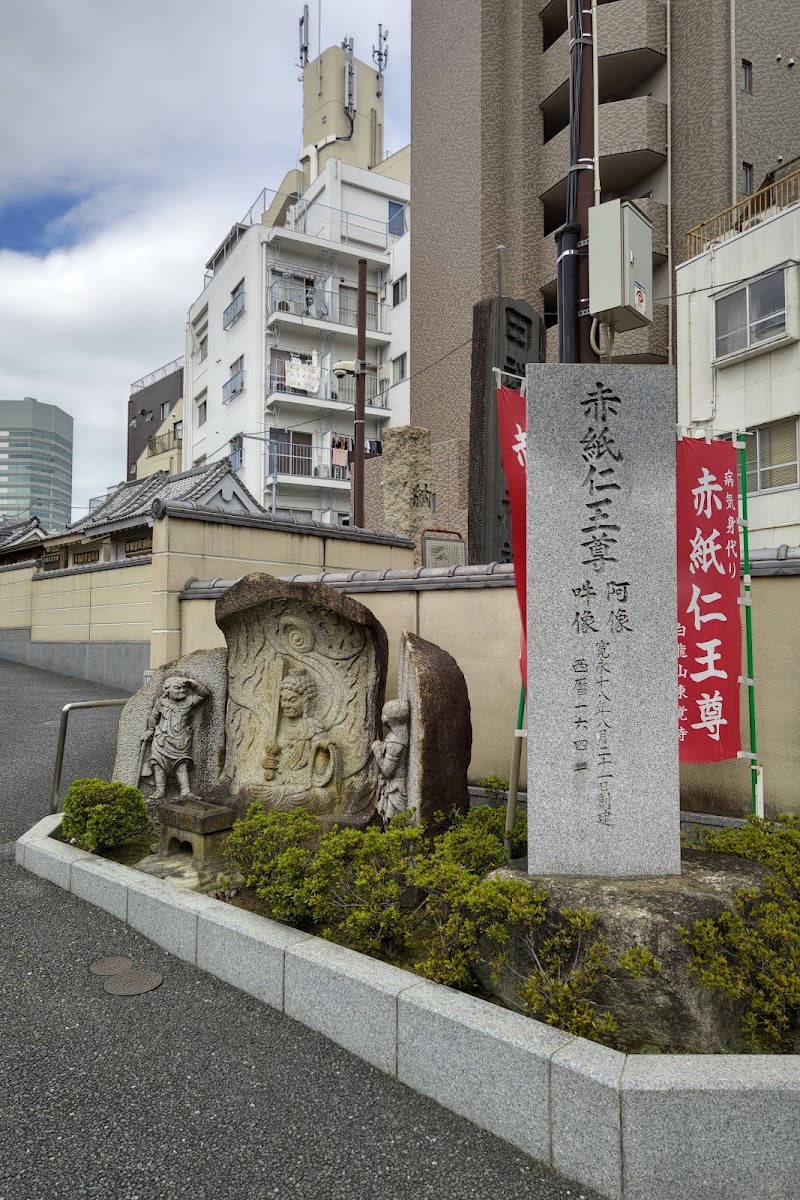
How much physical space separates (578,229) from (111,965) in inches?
231

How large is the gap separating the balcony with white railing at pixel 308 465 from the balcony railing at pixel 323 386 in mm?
2103

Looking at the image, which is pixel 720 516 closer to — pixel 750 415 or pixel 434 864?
pixel 434 864

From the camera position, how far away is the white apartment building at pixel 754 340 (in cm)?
1617

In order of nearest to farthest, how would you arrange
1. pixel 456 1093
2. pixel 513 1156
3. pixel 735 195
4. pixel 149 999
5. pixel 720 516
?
pixel 513 1156, pixel 456 1093, pixel 149 999, pixel 720 516, pixel 735 195

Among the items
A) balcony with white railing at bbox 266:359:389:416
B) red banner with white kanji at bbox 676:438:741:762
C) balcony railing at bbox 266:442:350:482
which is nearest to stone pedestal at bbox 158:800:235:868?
red banner with white kanji at bbox 676:438:741:762

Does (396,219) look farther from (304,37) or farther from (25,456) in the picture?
(25,456)

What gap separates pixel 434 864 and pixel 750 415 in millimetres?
16254

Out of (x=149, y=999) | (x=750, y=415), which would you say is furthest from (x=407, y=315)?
(x=149, y=999)

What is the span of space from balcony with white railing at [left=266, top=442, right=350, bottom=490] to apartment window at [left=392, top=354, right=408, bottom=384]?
3875mm

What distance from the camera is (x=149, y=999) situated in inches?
154

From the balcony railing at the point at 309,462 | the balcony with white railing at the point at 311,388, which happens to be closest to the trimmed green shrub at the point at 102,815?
the balcony railing at the point at 309,462

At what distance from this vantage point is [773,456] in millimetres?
17078

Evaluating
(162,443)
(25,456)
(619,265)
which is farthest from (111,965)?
(25,456)

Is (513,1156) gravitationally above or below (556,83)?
below
